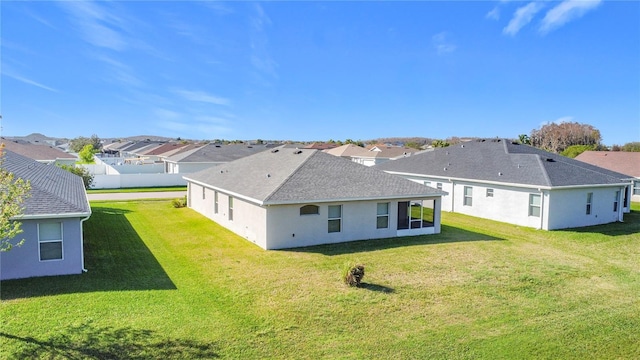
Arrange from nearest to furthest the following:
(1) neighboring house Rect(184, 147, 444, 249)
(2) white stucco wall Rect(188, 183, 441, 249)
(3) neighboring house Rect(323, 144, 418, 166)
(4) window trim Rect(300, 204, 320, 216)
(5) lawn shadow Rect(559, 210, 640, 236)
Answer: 1. (2) white stucco wall Rect(188, 183, 441, 249)
2. (1) neighboring house Rect(184, 147, 444, 249)
3. (4) window trim Rect(300, 204, 320, 216)
4. (5) lawn shadow Rect(559, 210, 640, 236)
5. (3) neighboring house Rect(323, 144, 418, 166)

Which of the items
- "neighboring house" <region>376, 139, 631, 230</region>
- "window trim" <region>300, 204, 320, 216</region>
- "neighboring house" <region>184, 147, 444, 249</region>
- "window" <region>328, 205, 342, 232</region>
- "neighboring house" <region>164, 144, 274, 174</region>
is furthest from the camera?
"neighboring house" <region>164, 144, 274, 174</region>

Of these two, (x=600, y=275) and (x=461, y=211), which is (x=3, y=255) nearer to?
(x=600, y=275)

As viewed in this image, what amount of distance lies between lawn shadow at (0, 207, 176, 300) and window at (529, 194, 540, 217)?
18829 millimetres

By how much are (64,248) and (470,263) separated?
1335 cm

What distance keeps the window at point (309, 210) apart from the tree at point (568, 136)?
73.9m

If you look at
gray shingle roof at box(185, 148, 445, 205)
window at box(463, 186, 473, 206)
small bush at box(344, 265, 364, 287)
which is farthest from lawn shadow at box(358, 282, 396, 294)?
window at box(463, 186, 473, 206)

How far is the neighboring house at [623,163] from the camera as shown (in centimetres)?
3506

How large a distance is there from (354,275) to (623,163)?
113ft

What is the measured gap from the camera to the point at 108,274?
13375 mm

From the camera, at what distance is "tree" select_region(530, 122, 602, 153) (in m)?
80.7

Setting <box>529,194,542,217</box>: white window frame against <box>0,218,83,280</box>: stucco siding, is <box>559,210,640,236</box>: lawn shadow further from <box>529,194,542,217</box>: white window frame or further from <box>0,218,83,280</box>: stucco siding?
<box>0,218,83,280</box>: stucco siding

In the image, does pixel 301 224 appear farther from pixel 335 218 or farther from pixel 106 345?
pixel 106 345

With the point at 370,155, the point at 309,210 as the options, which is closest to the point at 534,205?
the point at 309,210

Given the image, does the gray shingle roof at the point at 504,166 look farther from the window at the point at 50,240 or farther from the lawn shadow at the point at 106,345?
the window at the point at 50,240
